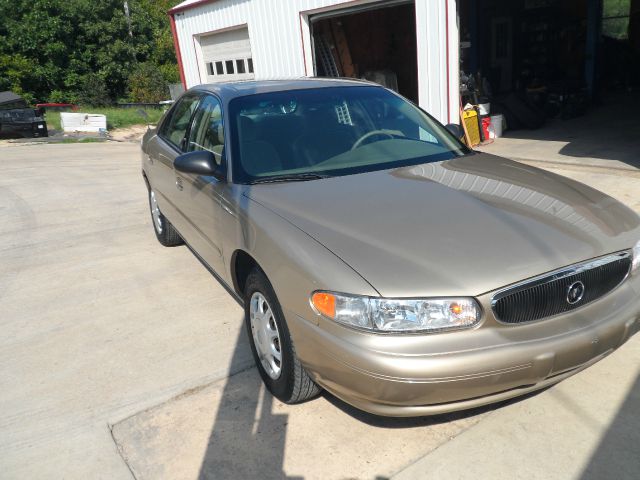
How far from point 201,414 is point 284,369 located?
1.76ft

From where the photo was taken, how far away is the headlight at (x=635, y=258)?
2602 millimetres

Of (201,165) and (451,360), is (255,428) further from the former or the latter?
(201,165)

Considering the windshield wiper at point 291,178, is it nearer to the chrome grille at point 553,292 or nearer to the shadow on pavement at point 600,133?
the chrome grille at point 553,292

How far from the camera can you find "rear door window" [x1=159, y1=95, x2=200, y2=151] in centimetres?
432

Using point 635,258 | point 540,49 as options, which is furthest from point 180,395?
point 540,49

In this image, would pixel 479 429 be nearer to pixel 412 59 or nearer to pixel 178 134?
pixel 178 134

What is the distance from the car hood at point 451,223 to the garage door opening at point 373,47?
36.2ft

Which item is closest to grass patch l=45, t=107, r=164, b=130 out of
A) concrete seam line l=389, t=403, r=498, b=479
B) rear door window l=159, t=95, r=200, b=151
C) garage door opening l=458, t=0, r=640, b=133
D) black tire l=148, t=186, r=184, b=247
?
garage door opening l=458, t=0, r=640, b=133

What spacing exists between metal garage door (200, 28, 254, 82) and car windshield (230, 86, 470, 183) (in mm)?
9896

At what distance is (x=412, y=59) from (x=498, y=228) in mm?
12884

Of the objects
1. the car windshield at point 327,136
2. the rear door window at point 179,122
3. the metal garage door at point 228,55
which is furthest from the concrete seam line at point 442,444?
the metal garage door at point 228,55

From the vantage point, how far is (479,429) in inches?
101

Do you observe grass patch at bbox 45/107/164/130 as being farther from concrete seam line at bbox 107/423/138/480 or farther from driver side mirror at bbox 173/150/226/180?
concrete seam line at bbox 107/423/138/480

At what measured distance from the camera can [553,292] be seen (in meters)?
2.28
